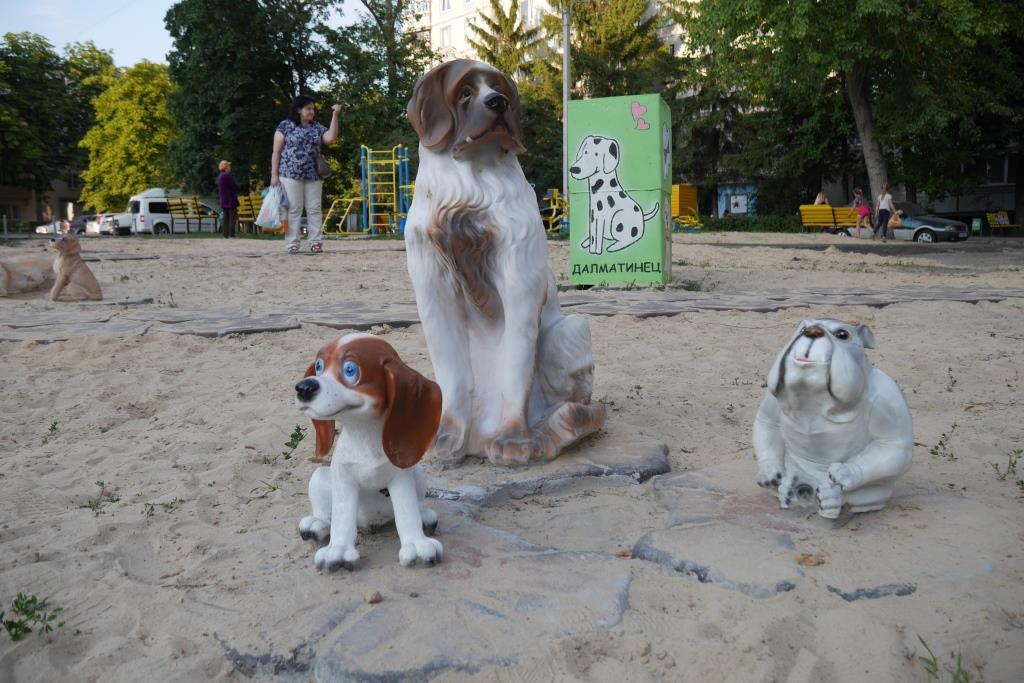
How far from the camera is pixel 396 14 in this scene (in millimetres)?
30906

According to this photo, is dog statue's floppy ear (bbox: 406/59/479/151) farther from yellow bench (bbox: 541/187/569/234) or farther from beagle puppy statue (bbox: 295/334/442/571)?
yellow bench (bbox: 541/187/569/234)

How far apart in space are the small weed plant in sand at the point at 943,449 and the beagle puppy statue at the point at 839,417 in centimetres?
91

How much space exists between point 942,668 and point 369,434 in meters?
1.53

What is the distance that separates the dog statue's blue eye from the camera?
2.29 metres

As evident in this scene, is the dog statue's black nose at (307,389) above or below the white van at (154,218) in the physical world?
below

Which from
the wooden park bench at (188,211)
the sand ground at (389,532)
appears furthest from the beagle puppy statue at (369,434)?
the wooden park bench at (188,211)

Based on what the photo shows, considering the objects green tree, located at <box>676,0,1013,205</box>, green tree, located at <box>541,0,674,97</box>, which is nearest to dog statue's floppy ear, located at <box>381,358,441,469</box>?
green tree, located at <box>676,0,1013,205</box>

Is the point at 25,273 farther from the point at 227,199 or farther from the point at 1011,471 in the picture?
the point at 227,199

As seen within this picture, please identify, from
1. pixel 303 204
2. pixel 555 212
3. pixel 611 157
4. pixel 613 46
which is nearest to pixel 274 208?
pixel 303 204

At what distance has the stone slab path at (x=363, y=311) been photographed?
19.0ft

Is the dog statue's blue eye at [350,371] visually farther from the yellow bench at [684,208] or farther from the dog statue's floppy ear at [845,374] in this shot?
the yellow bench at [684,208]

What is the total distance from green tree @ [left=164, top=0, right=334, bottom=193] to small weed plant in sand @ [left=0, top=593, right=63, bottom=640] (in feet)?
91.7

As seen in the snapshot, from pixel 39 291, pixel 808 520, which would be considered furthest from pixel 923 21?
pixel 808 520

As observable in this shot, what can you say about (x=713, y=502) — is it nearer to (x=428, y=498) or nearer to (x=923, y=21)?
(x=428, y=498)
